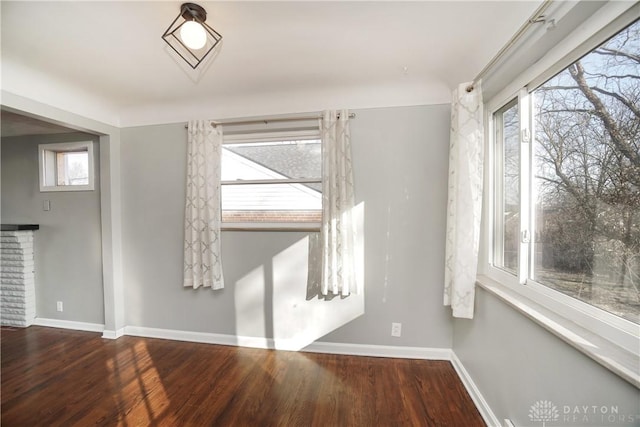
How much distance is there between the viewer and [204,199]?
2209mm

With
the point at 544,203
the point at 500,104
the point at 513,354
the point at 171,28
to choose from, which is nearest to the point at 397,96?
the point at 500,104

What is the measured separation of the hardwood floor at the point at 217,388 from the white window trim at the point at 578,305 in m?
0.86

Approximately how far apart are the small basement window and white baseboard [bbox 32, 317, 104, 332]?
4.85 ft

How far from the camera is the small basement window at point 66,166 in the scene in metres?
2.56

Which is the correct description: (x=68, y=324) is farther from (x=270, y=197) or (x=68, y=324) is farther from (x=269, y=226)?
(x=270, y=197)

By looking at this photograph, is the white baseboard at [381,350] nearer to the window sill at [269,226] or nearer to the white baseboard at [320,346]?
the white baseboard at [320,346]

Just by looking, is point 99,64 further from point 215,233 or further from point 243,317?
point 243,317

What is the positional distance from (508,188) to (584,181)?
0.52 meters

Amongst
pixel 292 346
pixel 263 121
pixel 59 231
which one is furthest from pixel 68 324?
pixel 263 121

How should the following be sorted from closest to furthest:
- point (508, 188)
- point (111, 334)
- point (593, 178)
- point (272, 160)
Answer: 1. point (593, 178)
2. point (508, 188)
3. point (272, 160)
4. point (111, 334)

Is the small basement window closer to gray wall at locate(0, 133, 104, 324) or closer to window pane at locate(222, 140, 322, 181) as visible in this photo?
gray wall at locate(0, 133, 104, 324)

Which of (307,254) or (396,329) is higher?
(307,254)

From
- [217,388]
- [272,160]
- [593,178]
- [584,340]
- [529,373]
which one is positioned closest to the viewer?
[584,340]

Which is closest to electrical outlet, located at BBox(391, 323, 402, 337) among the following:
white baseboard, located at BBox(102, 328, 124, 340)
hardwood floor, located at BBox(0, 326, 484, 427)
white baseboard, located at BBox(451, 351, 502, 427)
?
hardwood floor, located at BBox(0, 326, 484, 427)
